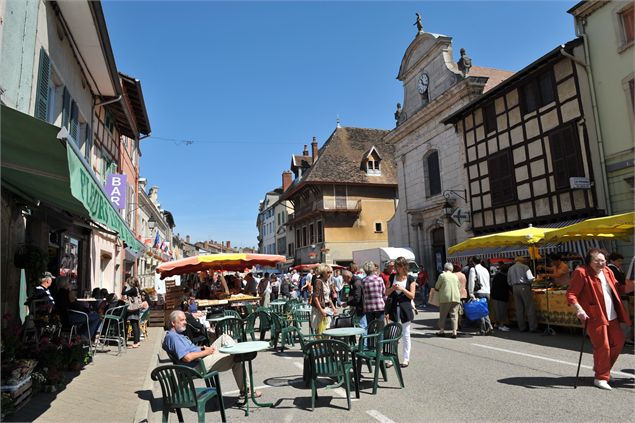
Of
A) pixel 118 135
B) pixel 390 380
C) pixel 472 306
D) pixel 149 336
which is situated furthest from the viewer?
pixel 118 135

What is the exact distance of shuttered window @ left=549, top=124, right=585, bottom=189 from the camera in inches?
569

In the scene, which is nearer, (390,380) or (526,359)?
(390,380)

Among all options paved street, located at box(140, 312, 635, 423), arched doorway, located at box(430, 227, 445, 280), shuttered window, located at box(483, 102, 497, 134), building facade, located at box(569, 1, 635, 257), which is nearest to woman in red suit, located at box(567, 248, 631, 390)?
→ paved street, located at box(140, 312, 635, 423)

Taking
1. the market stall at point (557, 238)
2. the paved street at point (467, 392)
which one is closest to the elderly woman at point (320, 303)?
the paved street at point (467, 392)

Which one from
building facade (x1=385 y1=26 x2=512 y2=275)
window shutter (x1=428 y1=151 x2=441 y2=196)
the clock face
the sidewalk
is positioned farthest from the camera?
the clock face

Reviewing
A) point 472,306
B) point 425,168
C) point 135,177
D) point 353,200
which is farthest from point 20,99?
point 353,200

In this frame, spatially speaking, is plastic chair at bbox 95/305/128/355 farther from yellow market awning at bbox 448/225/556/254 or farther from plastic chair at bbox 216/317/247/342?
yellow market awning at bbox 448/225/556/254

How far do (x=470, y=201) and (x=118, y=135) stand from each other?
15245mm

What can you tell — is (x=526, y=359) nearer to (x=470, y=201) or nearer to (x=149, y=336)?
(x=149, y=336)

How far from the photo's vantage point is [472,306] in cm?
1062

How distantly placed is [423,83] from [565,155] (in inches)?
405

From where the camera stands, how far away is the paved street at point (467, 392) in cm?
482

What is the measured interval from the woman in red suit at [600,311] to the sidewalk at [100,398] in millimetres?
5611

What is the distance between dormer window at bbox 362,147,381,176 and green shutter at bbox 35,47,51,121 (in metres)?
30.7
